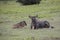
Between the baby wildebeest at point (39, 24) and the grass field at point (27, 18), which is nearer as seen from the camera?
the grass field at point (27, 18)

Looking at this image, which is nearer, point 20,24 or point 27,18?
point 20,24

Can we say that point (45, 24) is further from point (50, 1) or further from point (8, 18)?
point (50, 1)

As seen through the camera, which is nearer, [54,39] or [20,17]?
[54,39]

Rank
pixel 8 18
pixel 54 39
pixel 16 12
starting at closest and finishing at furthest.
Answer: pixel 54 39, pixel 8 18, pixel 16 12

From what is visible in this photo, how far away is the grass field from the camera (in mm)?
1806

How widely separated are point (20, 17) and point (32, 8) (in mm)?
319

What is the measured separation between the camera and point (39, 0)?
8.82 ft

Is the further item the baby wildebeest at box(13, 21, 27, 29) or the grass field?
the baby wildebeest at box(13, 21, 27, 29)

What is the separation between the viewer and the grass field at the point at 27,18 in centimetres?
181

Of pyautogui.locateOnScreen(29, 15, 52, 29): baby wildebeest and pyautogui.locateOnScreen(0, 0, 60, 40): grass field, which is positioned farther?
pyautogui.locateOnScreen(29, 15, 52, 29): baby wildebeest

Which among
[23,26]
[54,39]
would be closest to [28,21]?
[23,26]

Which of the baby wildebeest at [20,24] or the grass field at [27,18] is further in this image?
the baby wildebeest at [20,24]

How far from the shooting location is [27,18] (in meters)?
2.16

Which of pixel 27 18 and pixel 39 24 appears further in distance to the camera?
pixel 27 18
